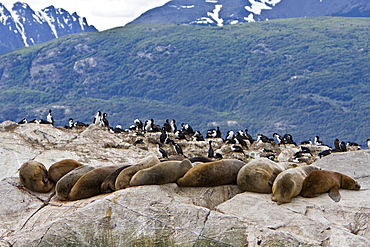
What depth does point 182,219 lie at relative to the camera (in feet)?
34.0

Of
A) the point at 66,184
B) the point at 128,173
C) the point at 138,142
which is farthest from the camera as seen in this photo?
the point at 138,142

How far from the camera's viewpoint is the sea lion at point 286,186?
428 inches

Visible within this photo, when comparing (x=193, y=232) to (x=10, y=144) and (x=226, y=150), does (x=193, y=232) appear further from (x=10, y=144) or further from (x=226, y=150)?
(x=226, y=150)

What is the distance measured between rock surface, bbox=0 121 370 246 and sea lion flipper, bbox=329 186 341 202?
0.39 feet

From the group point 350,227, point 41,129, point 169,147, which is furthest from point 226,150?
point 350,227

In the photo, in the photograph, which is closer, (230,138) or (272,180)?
(272,180)

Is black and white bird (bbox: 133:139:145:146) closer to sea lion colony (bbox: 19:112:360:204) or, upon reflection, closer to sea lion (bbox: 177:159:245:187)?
sea lion colony (bbox: 19:112:360:204)

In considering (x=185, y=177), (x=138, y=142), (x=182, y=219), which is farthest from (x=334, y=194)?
(x=138, y=142)

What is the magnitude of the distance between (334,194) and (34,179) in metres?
6.13

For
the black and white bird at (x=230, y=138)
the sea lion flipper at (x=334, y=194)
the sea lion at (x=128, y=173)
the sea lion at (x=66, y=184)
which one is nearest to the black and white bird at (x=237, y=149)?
the black and white bird at (x=230, y=138)

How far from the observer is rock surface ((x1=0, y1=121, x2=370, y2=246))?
987 cm

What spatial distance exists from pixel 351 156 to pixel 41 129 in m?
11.5

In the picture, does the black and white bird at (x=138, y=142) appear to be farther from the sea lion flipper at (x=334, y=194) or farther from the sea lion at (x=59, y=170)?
the sea lion flipper at (x=334, y=194)

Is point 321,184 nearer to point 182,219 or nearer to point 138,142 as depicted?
point 182,219
